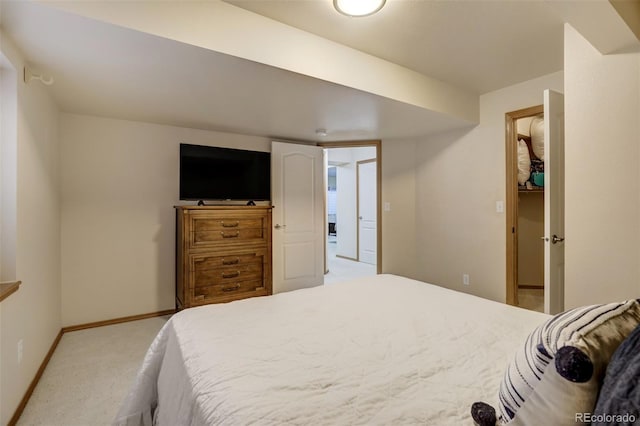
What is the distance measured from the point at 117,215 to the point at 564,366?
3634mm

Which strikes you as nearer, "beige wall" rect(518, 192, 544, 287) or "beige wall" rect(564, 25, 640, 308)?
"beige wall" rect(564, 25, 640, 308)

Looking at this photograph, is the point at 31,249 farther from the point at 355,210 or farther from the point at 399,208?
the point at 355,210

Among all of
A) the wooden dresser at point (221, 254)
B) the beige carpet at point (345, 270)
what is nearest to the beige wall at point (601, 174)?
the wooden dresser at point (221, 254)

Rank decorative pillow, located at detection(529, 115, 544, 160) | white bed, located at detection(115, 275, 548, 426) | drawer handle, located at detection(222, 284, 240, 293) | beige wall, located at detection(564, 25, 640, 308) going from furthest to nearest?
decorative pillow, located at detection(529, 115, 544, 160), drawer handle, located at detection(222, 284, 240, 293), beige wall, located at detection(564, 25, 640, 308), white bed, located at detection(115, 275, 548, 426)

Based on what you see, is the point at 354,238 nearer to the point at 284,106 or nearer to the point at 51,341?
the point at 284,106

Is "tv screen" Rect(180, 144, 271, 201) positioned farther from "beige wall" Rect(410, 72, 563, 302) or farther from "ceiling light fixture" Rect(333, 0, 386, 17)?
"ceiling light fixture" Rect(333, 0, 386, 17)

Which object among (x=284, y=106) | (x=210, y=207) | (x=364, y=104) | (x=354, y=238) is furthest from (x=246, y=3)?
(x=354, y=238)

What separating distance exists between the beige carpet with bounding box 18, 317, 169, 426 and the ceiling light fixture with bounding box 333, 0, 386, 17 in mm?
2665

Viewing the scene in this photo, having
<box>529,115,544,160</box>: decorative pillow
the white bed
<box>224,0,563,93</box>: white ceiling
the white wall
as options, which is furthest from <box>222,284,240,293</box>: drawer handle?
<box>529,115,544,160</box>: decorative pillow

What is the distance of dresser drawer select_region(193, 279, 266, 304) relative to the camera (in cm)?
306

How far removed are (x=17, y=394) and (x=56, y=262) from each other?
132 centimetres

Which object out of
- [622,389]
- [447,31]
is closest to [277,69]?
[447,31]

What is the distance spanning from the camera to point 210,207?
313cm

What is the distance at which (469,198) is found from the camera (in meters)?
3.44
